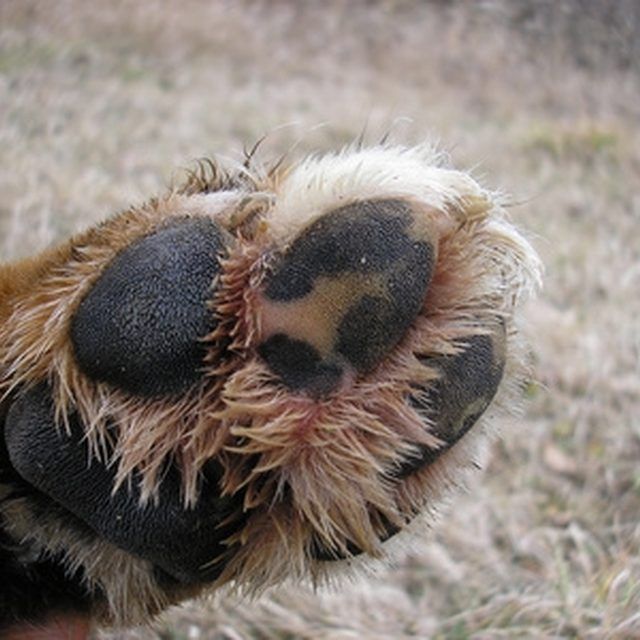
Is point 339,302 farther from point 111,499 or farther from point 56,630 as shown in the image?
point 56,630

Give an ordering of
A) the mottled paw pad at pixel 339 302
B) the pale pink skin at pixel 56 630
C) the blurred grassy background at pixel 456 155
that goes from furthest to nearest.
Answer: the blurred grassy background at pixel 456 155, the pale pink skin at pixel 56 630, the mottled paw pad at pixel 339 302

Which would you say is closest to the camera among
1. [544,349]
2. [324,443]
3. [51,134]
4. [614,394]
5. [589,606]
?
A: [324,443]

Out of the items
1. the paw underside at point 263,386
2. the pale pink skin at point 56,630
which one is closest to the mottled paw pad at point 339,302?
the paw underside at point 263,386

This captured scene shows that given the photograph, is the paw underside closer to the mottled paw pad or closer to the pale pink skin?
the mottled paw pad

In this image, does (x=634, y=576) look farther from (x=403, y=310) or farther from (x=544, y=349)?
(x=544, y=349)

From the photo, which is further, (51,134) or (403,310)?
(51,134)

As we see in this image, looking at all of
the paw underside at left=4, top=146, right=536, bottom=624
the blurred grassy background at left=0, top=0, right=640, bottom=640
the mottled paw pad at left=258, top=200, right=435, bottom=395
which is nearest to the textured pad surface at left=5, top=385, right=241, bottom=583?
the paw underside at left=4, top=146, right=536, bottom=624

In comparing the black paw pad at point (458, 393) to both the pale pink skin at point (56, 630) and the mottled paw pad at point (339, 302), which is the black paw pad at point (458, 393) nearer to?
the mottled paw pad at point (339, 302)

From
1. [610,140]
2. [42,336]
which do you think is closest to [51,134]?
[610,140]
